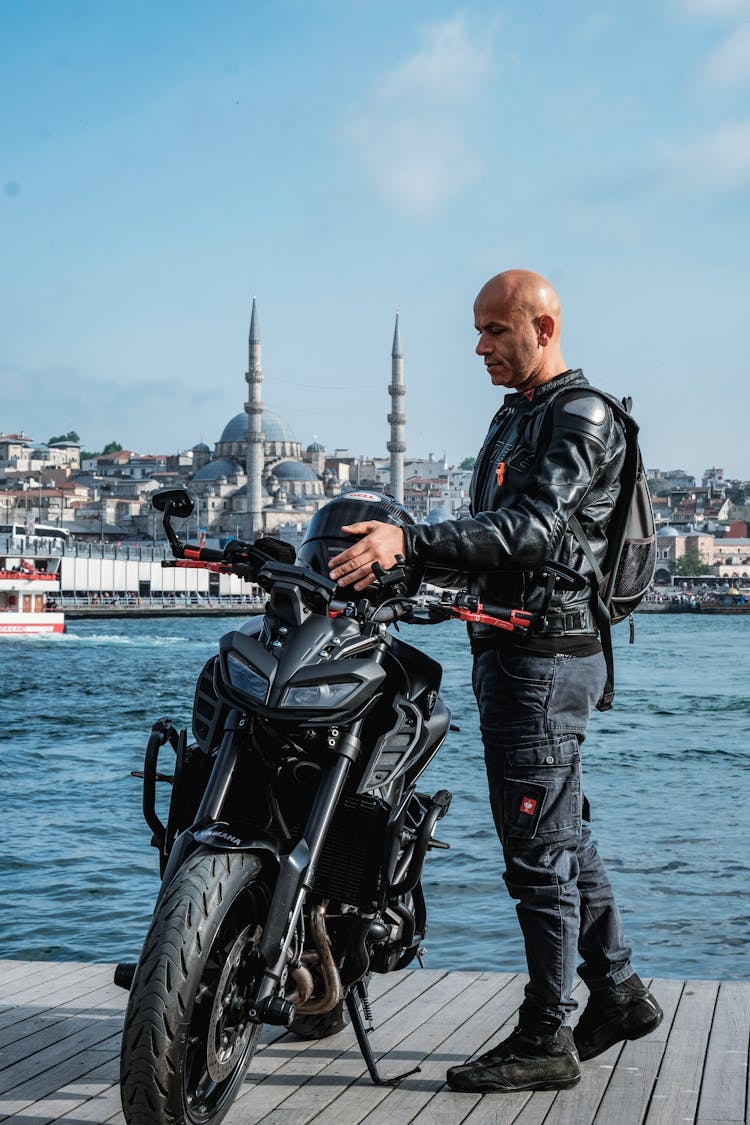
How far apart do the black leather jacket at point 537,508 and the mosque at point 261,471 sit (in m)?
80.7

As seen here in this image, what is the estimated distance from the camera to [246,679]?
239cm

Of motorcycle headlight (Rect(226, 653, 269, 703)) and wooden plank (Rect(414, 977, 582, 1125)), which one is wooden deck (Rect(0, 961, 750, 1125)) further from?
motorcycle headlight (Rect(226, 653, 269, 703))

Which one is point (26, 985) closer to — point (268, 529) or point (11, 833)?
point (11, 833)

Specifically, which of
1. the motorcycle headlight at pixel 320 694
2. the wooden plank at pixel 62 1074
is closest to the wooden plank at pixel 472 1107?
the wooden plank at pixel 62 1074

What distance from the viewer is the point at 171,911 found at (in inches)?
88.0

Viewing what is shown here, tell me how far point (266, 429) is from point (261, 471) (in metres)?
14.8

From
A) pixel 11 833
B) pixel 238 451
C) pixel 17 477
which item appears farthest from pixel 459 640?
pixel 17 477

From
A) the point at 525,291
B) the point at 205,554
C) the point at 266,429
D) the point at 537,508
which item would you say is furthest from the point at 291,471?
the point at 205,554

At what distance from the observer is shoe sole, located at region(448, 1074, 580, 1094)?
2.79 m

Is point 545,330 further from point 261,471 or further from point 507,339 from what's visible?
point 261,471

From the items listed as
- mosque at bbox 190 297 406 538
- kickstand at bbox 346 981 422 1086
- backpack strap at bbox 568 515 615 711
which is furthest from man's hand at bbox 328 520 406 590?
mosque at bbox 190 297 406 538

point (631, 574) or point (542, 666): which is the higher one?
point (631, 574)

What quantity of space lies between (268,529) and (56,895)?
3479 inches

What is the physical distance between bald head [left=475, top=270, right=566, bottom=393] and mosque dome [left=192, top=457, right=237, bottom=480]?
102 meters
